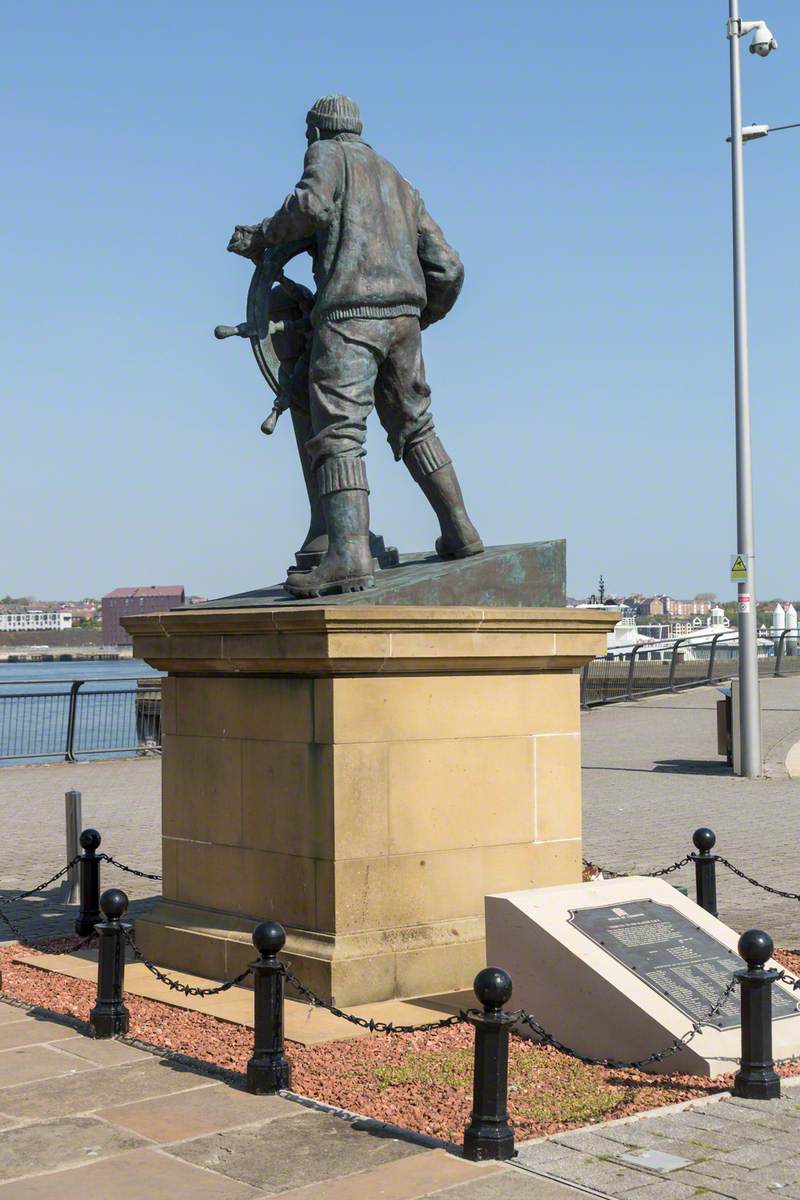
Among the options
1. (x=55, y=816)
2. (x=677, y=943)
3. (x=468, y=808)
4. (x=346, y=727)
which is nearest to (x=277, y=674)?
(x=346, y=727)

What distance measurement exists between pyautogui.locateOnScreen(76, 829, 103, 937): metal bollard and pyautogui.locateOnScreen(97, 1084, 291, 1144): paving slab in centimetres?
407

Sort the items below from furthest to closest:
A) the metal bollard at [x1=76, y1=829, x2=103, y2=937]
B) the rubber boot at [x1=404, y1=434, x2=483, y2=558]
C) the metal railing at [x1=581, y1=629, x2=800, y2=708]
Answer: the metal railing at [x1=581, y1=629, x2=800, y2=708], the metal bollard at [x1=76, y1=829, x2=103, y2=937], the rubber boot at [x1=404, y1=434, x2=483, y2=558]

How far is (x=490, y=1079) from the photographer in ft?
18.1

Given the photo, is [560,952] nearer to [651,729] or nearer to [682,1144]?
[682,1144]

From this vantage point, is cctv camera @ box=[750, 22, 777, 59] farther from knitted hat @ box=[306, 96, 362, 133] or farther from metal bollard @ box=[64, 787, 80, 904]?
metal bollard @ box=[64, 787, 80, 904]

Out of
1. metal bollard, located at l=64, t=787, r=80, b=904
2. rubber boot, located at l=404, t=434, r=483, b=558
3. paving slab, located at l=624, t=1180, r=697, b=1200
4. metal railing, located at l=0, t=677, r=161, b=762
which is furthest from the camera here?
metal railing, located at l=0, t=677, r=161, b=762

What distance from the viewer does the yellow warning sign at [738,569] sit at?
1980cm

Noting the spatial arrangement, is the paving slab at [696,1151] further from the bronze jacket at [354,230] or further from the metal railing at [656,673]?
the metal railing at [656,673]

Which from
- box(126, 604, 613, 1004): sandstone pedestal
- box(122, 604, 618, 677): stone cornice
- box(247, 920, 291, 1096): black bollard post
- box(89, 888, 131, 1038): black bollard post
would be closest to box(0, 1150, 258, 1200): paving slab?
box(247, 920, 291, 1096): black bollard post

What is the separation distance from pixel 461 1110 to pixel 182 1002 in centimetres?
242

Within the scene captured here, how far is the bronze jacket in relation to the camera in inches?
355

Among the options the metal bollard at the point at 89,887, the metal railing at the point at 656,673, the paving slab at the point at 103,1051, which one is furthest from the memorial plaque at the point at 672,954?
the metal railing at the point at 656,673

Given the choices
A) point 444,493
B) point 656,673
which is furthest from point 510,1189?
point 656,673

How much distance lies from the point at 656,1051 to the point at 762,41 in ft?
53.9
